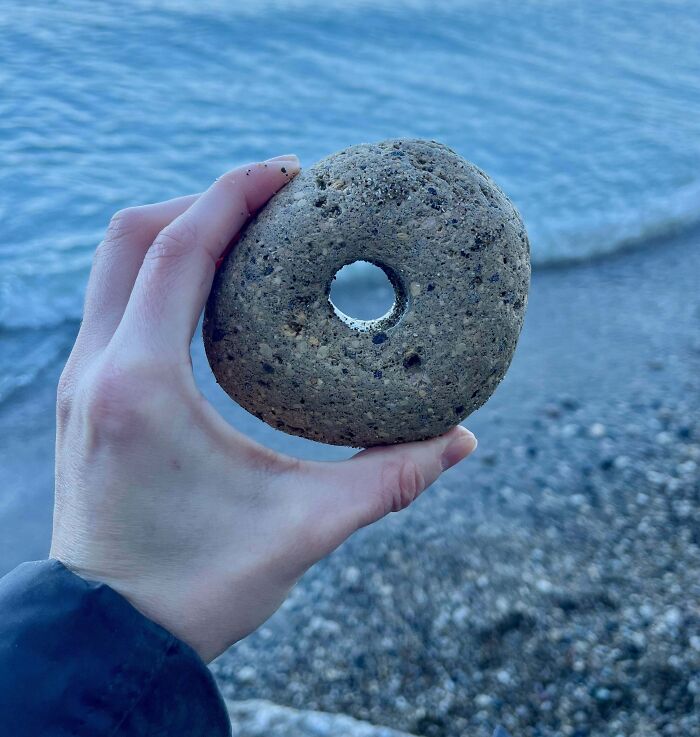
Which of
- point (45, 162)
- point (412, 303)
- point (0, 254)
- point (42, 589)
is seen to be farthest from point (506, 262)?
point (45, 162)

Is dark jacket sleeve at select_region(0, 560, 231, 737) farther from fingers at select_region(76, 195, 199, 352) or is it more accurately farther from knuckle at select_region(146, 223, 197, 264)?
knuckle at select_region(146, 223, 197, 264)

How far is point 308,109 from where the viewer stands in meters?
9.22

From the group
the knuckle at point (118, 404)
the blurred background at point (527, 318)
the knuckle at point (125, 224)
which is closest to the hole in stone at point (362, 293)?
the blurred background at point (527, 318)

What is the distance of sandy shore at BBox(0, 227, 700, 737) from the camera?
117 inches

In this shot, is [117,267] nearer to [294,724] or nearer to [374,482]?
[374,482]

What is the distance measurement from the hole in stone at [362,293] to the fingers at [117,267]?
348 centimetres

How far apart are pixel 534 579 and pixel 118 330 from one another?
233cm

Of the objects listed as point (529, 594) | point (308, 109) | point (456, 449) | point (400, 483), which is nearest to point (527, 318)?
point (529, 594)

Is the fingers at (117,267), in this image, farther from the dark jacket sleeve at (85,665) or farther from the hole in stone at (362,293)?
the hole in stone at (362,293)

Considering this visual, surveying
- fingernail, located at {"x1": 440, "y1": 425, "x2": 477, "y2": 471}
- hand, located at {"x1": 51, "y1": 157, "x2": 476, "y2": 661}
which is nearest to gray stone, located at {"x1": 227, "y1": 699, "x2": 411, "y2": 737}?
hand, located at {"x1": 51, "y1": 157, "x2": 476, "y2": 661}

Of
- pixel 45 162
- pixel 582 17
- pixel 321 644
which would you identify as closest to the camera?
pixel 321 644

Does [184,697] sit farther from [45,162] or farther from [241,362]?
[45,162]

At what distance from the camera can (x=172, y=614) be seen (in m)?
1.88

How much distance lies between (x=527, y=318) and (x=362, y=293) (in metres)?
1.28
